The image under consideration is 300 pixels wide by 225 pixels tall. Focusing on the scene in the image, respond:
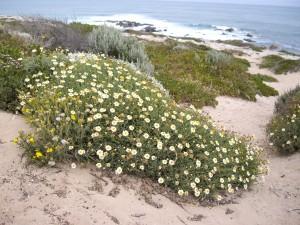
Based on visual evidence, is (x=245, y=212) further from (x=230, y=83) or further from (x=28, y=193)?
(x=230, y=83)

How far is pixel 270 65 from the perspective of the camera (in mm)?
24688

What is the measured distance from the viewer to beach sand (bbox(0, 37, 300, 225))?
391cm

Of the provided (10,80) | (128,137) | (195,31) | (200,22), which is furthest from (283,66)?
(200,22)

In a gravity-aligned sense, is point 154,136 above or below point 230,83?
above

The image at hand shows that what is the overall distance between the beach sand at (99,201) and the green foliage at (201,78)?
5.21m

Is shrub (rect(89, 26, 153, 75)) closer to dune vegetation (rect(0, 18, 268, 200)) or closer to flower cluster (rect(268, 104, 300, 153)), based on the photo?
flower cluster (rect(268, 104, 300, 153))

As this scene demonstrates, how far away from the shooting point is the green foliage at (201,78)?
11.2 m

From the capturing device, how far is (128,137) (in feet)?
15.8

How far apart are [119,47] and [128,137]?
290 inches

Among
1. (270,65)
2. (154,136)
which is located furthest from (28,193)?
(270,65)

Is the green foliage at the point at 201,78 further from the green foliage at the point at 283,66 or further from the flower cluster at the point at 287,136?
the green foliage at the point at 283,66

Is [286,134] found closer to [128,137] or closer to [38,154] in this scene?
[128,137]

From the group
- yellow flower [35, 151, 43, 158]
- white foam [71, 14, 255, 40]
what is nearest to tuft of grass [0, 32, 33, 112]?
yellow flower [35, 151, 43, 158]

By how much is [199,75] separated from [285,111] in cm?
389
